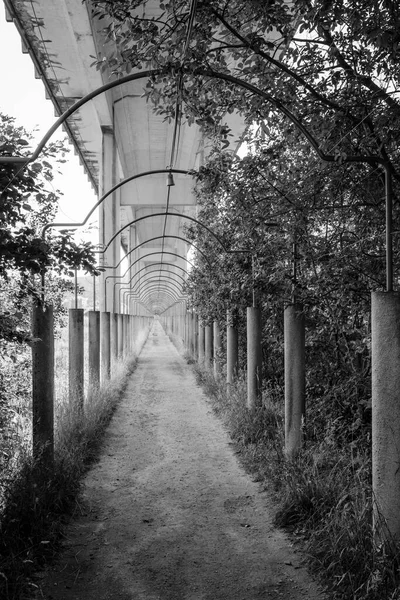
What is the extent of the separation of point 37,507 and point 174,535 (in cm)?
109

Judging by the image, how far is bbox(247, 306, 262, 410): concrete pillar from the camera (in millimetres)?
7927

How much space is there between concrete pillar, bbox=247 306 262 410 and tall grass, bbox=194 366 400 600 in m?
0.95

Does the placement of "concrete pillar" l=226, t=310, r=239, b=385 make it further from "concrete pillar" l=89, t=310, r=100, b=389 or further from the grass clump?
the grass clump

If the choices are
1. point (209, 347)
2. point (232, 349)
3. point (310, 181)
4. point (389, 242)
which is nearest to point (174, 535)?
point (389, 242)

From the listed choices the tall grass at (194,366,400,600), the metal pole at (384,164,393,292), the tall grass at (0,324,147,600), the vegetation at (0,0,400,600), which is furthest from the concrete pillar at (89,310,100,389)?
the metal pole at (384,164,393,292)

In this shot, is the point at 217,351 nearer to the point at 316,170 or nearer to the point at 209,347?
the point at 209,347

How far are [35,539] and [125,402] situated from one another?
7.01 metres

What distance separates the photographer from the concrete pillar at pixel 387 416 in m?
3.35

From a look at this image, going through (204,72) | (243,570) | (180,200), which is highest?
(180,200)

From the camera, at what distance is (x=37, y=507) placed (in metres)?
4.12

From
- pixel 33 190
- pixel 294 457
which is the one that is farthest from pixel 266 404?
pixel 33 190

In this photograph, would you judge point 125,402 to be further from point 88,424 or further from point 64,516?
point 64,516

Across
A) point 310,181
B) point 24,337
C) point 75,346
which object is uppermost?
point 310,181

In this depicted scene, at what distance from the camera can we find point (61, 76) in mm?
11102
